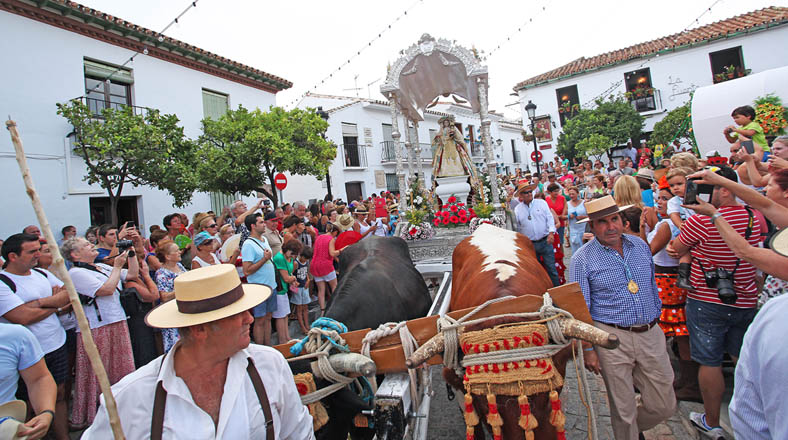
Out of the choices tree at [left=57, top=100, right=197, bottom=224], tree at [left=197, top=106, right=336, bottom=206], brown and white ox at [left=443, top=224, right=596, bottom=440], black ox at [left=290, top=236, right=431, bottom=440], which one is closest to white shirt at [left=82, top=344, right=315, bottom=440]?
black ox at [left=290, top=236, right=431, bottom=440]

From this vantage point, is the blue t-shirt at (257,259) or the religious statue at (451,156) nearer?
the blue t-shirt at (257,259)

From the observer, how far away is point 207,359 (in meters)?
1.56

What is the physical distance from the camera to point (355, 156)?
22.5m

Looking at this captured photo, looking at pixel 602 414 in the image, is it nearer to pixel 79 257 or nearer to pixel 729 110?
pixel 79 257

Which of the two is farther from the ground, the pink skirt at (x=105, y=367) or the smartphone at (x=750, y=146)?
the smartphone at (x=750, y=146)

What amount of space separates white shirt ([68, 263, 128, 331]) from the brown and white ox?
3.10 meters

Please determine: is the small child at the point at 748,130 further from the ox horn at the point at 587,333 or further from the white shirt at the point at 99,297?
the white shirt at the point at 99,297

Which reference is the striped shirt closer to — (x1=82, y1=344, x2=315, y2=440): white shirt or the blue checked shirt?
the blue checked shirt

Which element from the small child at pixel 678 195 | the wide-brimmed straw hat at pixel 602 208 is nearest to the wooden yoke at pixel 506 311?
the wide-brimmed straw hat at pixel 602 208

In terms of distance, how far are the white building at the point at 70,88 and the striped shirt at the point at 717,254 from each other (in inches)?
499

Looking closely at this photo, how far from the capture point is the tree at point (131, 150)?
8.27 metres

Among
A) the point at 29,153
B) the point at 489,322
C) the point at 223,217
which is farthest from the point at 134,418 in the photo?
the point at 29,153

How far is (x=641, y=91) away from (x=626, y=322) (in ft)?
80.1

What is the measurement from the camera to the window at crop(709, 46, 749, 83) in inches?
799
